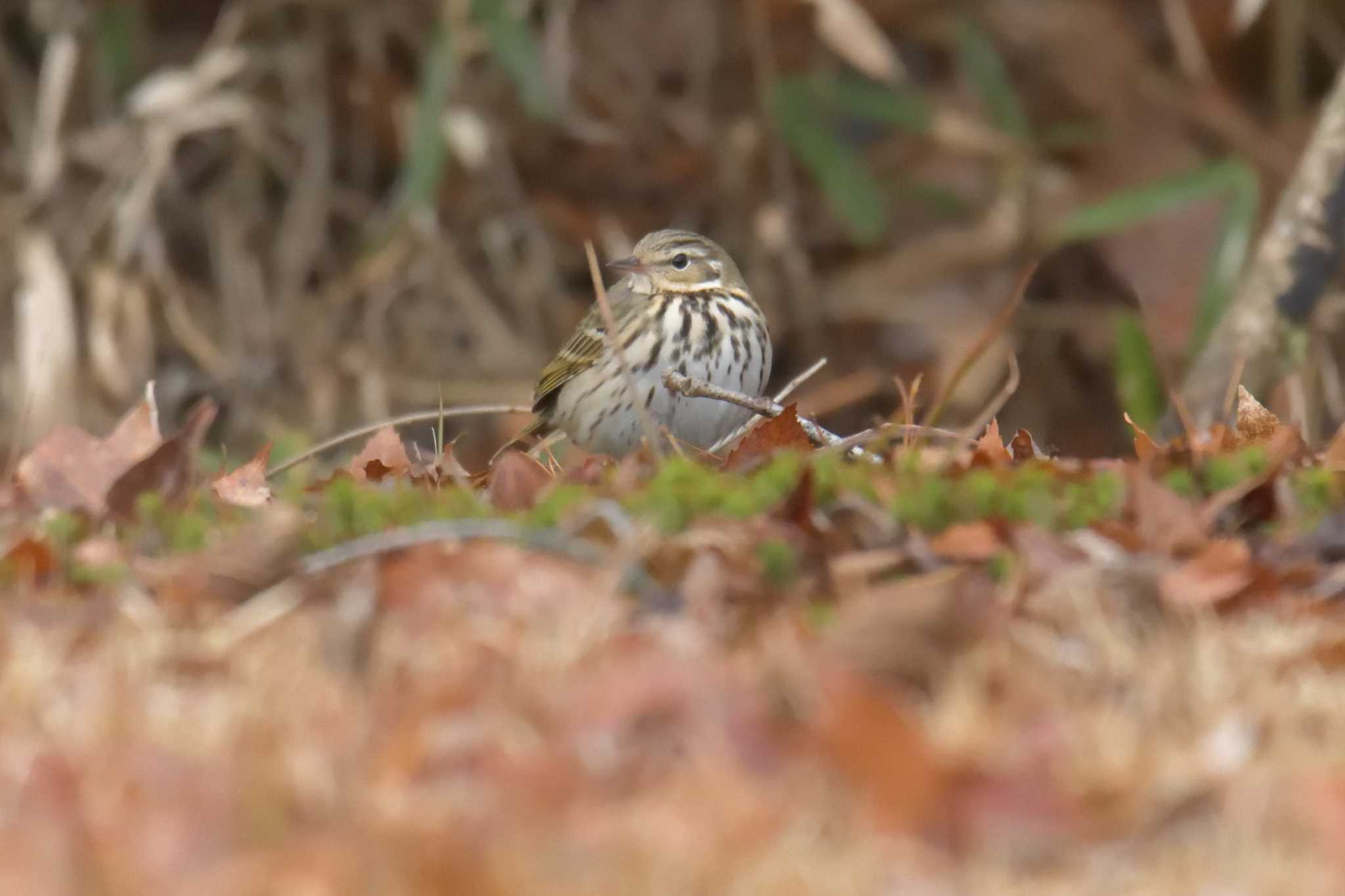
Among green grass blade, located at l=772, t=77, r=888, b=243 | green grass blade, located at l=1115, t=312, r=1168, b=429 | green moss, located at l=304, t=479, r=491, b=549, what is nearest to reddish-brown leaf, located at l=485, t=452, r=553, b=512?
green moss, located at l=304, t=479, r=491, b=549

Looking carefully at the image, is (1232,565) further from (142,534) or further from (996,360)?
(996,360)

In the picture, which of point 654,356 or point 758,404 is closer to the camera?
point 758,404

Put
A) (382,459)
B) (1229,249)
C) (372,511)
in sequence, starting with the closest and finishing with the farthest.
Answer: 1. (372,511)
2. (382,459)
3. (1229,249)

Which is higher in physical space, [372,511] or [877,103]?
[372,511]

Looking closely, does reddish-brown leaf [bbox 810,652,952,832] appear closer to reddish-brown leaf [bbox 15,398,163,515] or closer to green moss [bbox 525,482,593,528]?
green moss [bbox 525,482,593,528]

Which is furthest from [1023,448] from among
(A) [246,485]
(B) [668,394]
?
(A) [246,485]

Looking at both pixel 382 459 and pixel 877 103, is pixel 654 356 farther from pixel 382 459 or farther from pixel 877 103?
pixel 877 103

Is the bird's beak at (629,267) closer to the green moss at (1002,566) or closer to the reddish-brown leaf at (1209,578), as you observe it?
the green moss at (1002,566)
